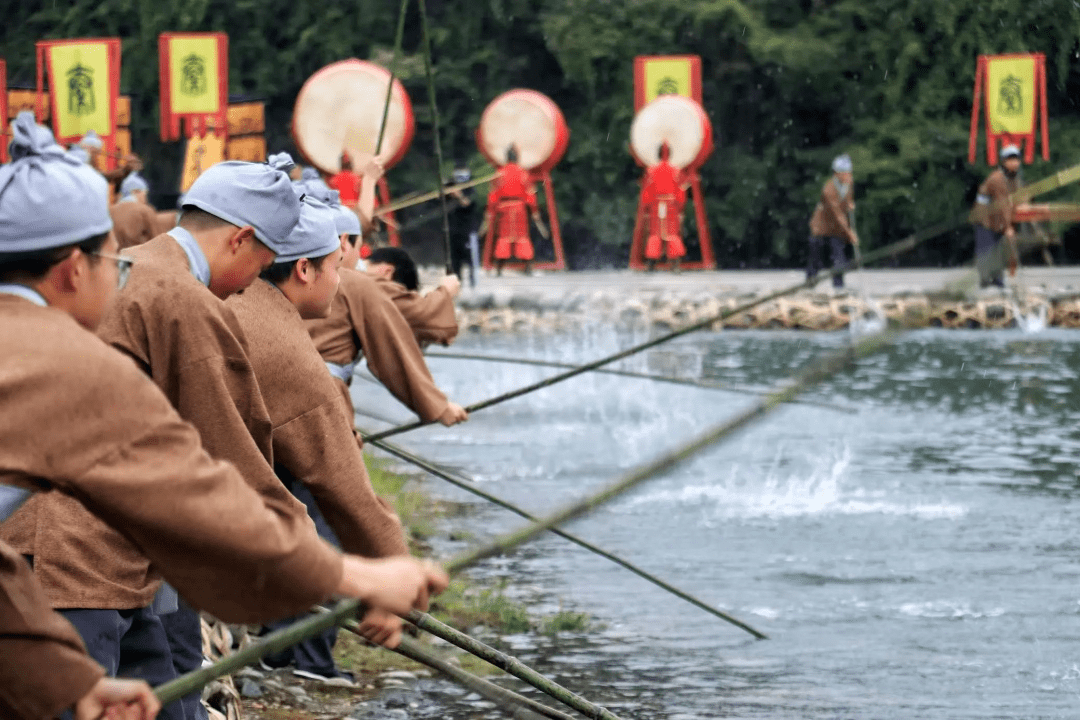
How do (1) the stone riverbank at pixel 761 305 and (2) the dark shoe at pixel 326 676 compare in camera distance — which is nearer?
(2) the dark shoe at pixel 326 676

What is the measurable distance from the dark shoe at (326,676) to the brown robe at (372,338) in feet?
2.72

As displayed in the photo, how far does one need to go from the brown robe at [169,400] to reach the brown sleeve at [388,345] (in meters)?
2.26

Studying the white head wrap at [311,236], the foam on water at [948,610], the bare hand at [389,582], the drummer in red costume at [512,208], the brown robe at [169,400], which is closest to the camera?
the bare hand at [389,582]

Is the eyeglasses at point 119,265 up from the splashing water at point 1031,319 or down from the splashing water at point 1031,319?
up

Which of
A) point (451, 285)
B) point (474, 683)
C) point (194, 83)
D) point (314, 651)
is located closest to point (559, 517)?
point (474, 683)

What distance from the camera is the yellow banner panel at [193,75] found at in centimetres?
1941

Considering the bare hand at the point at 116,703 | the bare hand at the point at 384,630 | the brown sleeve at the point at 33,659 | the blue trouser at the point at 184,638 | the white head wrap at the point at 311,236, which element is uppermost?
the white head wrap at the point at 311,236

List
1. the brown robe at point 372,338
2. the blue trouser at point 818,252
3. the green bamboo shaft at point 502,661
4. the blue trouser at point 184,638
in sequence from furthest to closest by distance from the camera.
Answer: the blue trouser at point 818,252 → the brown robe at point 372,338 → the blue trouser at point 184,638 → the green bamboo shaft at point 502,661

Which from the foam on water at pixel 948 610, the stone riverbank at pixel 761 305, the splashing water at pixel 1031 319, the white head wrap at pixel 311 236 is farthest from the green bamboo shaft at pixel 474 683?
the splashing water at pixel 1031 319

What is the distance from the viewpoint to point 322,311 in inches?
165

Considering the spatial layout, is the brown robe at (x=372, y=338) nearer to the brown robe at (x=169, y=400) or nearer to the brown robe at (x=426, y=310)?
the brown robe at (x=426, y=310)

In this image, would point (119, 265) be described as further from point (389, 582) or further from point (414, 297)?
point (414, 297)

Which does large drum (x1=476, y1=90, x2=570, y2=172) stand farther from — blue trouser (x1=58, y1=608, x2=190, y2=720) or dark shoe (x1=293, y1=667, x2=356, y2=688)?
blue trouser (x1=58, y1=608, x2=190, y2=720)

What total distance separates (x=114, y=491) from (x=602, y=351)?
15.1 metres
